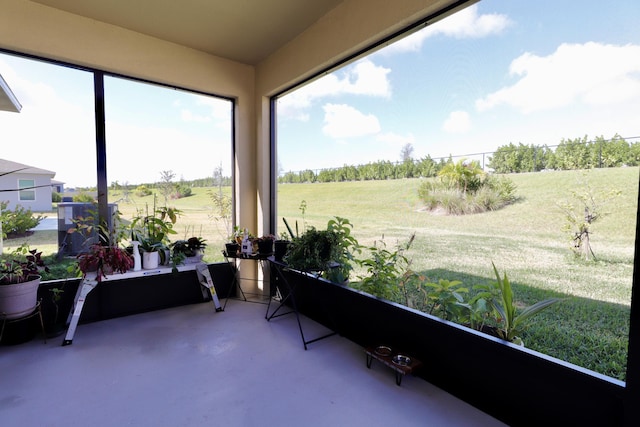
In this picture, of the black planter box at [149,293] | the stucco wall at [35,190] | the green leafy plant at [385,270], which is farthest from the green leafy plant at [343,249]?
the stucco wall at [35,190]

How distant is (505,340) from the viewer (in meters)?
1.72

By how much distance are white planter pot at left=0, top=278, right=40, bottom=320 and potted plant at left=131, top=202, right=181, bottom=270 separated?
82 centimetres

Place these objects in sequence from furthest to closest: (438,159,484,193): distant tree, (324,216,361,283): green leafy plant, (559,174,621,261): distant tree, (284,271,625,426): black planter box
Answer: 1. (324,216,361,283): green leafy plant
2. (438,159,484,193): distant tree
3. (559,174,621,261): distant tree
4. (284,271,625,426): black planter box

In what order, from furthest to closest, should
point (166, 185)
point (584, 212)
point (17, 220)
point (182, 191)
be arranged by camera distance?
point (182, 191)
point (166, 185)
point (17, 220)
point (584, 212)

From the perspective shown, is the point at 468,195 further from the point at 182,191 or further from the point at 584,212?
the point at 182,191

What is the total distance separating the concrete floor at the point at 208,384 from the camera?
169cm

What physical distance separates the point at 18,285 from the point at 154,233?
1083 mm

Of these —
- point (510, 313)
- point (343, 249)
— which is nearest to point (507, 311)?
point (510, 313)

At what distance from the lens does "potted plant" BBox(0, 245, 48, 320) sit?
7.63 feet

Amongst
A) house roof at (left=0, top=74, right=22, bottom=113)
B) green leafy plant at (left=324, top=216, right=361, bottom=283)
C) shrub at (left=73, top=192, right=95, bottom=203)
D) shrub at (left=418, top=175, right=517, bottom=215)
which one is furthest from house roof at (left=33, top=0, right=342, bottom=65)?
green leafy plant at (left=324, top=216, right=361, bottom=283)

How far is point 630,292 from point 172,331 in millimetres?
3241

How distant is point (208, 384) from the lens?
6.55 ft

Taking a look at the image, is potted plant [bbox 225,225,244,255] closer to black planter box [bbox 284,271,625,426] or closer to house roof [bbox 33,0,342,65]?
black planter box [bbox 284,271,625,426]

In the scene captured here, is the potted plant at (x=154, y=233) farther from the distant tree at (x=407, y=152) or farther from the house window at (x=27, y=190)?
the distant tree at (x=407, y=152)
